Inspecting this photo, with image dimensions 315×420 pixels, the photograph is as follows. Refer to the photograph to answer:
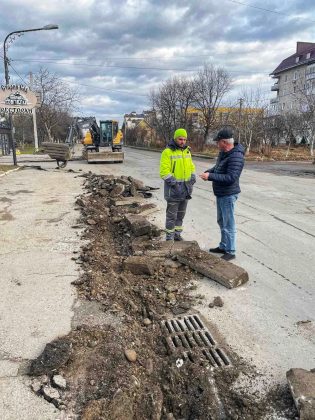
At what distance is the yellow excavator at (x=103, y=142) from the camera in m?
24.6

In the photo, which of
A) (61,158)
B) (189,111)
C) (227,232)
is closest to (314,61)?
(189,111)

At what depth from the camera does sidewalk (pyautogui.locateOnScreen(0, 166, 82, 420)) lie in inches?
111

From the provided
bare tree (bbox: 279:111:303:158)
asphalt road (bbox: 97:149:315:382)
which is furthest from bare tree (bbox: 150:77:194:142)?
asphalt road (bbox: 97:149:315:382)

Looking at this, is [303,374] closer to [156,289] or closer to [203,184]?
[156,289]

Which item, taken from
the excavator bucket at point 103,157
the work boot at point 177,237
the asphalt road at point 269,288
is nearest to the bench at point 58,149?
the excavator bucket at point 103,157

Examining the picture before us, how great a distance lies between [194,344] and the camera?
3.49m

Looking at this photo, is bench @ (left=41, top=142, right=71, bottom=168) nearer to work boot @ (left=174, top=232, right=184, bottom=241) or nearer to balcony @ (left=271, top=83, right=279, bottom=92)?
work boot @ (left=174, top=232, right=184, bottom=241)

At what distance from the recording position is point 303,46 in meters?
75.0

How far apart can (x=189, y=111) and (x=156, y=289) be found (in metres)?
53.3

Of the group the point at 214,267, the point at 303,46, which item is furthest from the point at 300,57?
the point at 214,267

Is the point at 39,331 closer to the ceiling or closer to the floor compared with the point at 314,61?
closer to the floor

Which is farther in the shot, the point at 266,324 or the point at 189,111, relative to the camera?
the point at 189,111

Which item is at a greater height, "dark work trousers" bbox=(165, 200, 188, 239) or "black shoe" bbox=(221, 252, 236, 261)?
"dark work trousers" bbox=(165, 200, 188, 239)

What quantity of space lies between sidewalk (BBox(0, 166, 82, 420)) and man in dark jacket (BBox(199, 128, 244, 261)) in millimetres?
2294
